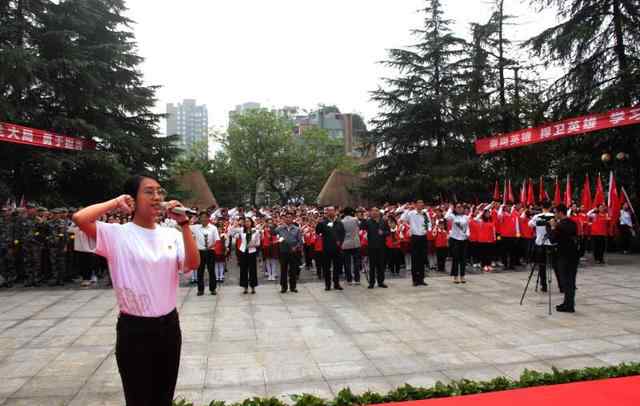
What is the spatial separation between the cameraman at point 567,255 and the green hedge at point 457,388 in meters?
3.35

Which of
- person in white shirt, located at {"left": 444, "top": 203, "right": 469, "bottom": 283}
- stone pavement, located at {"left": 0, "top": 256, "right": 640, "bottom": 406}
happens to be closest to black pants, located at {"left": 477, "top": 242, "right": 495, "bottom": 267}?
person in white shirt, located at {"left": 444, "top": 203, "right": 469, "bottom": 283}

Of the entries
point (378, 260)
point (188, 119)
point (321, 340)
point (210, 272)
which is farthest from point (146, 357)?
point (188, 119)

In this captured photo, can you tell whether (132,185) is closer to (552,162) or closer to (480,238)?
(480,238)

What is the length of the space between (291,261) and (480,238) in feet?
21.1

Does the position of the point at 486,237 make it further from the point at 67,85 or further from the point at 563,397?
the point at 67,85

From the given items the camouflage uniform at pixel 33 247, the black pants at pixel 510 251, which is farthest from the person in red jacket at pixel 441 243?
the camouflage uniform at pixel 33 247

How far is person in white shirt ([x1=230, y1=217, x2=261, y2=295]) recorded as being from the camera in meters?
11.6

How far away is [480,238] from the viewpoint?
14.7m

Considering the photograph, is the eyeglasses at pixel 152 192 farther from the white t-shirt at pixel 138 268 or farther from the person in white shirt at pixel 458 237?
the person in white shirt at pixel 458 237

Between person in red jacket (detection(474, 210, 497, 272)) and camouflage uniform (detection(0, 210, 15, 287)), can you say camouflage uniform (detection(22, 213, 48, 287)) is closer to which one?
camouflage uniform (detection(0, 210, 15, 287))

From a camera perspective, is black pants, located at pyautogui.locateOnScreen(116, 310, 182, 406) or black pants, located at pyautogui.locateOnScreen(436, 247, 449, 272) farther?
black pants, located at pyautogui.locateOnScreen(436, 247, 449, 272)

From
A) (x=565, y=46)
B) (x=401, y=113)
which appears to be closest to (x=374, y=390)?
(x=565, y=46)

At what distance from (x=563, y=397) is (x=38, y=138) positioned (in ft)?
54.4

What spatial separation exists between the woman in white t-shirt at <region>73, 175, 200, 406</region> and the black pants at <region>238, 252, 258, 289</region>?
8826 mm
